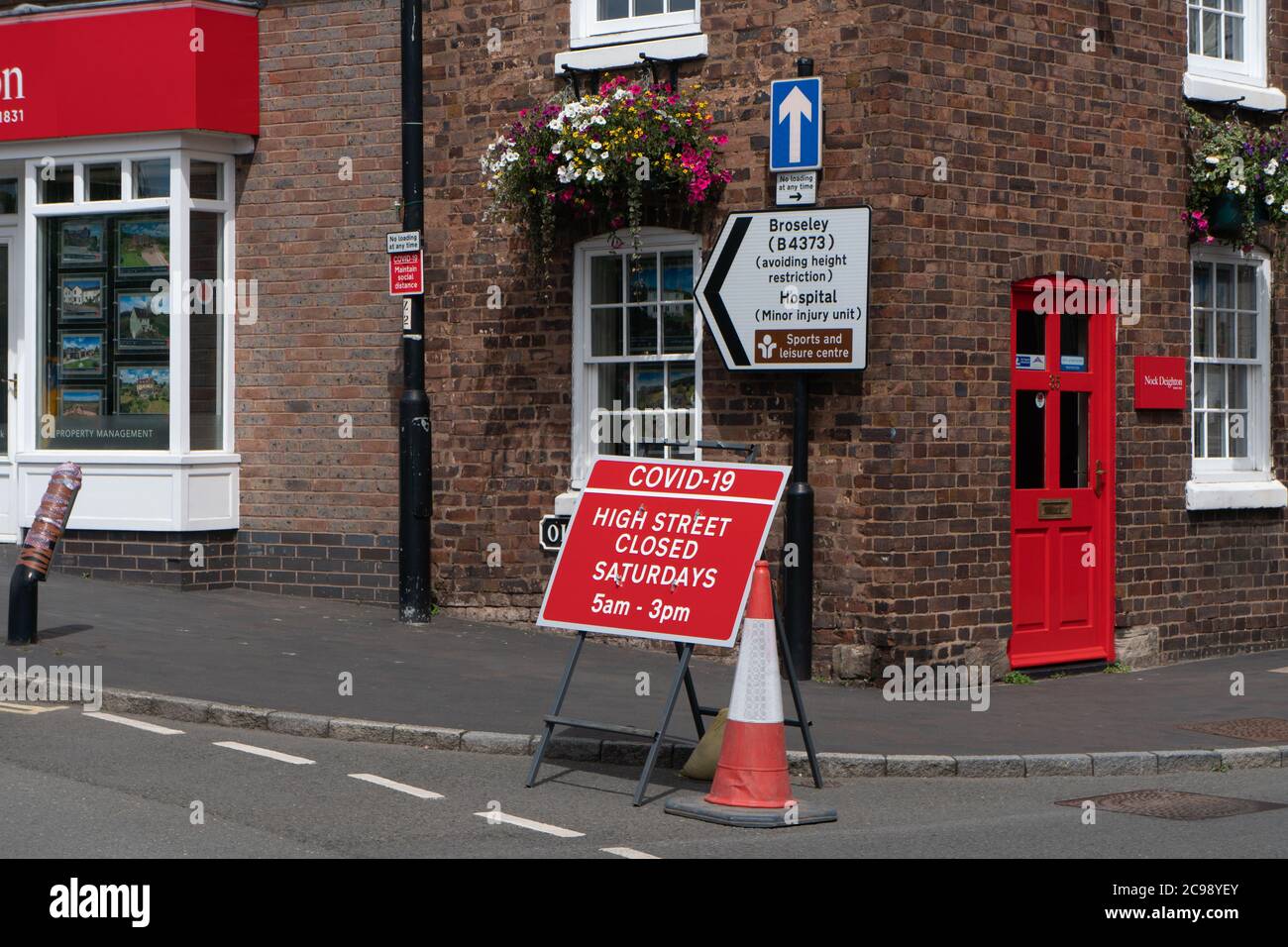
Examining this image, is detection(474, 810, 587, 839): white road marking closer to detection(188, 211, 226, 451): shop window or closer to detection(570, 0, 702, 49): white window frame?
detection(570, 0, 702, 49): white window frame

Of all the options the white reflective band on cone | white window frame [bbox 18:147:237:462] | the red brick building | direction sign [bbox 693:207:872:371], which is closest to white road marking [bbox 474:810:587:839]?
the white reflective band on cone

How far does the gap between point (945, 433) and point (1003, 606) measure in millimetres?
1365

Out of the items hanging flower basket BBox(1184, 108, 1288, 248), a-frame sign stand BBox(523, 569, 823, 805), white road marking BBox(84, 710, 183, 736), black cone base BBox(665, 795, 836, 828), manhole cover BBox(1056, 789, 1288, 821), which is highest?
hanging flower basket BBox(1184, 108, 1288, 248)

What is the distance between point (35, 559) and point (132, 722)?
2.29m

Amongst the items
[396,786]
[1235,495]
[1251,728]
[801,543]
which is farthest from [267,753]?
[1235,495]

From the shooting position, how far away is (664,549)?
884 centimetres

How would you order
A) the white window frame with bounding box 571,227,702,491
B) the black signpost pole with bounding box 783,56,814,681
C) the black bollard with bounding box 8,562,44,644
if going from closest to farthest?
the black bollard with bounding box 8,562,44,644, the black signpost pole with bounding box 783,56,814,681, the white window frame with bounding box 571,227,702,491

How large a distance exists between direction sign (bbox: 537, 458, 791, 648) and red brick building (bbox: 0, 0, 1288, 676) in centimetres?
319

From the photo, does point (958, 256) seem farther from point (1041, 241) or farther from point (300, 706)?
point (300, 706)

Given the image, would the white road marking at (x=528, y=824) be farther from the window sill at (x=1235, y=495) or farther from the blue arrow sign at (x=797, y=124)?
the window sill at (x=1235, y=495)

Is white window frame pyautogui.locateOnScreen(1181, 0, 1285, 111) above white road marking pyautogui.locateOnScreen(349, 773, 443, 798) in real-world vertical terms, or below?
above

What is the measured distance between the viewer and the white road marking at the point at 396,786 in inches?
328

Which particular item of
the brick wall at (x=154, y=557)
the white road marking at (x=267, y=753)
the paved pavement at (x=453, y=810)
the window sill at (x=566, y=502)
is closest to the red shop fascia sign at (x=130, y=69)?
the brick wall at (x=154, y=557)

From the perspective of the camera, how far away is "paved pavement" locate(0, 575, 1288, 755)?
1008 cm
